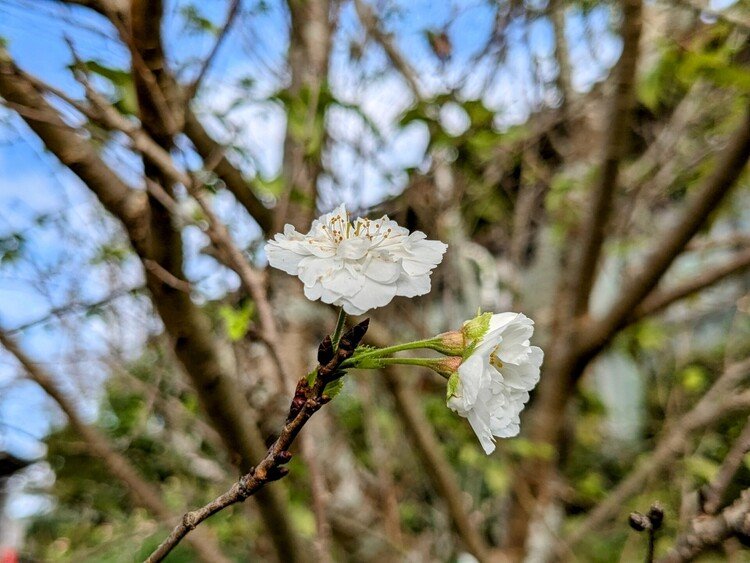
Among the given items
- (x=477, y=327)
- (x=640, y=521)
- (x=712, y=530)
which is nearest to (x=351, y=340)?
(x=477, y=327)

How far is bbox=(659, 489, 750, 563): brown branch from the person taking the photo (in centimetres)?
58

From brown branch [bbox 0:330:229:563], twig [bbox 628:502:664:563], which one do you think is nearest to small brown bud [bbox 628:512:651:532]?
twig [bbox 628:502:664:563]

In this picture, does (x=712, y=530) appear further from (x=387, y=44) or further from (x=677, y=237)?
(x=387, y=44)

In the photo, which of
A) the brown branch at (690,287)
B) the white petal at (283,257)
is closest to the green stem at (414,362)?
the white petal at (283,257)

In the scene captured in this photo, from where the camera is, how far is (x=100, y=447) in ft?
4.75

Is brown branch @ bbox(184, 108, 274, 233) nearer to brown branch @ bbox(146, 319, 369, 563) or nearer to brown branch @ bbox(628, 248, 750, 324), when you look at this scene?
brown branch @ bbox(146, 319, 369, 563)

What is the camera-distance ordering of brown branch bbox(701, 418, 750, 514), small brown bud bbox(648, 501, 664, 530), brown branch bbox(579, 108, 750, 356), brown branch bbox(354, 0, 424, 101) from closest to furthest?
small brown bud bbox(648, 501, 664, 530) → brown branch bbox(701, 418, 750, 514) → brown branch bbox(579, 108, 750, 356) → brown branch bbox(354, 0, 424, 101)

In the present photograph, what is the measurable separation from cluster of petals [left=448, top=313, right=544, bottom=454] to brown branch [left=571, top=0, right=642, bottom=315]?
4.08 ft

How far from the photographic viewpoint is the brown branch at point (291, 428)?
419mm

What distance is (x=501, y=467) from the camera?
2238mm

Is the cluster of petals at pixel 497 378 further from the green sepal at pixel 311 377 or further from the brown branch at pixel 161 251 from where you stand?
the brown branch at pixel 161 251

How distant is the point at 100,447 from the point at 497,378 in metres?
1.26

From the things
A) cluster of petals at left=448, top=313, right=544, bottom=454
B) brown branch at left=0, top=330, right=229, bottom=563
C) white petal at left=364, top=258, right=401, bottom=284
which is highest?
white petal at left=364, top=258, right=401, bottom=284

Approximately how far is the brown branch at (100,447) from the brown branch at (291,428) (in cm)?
90
